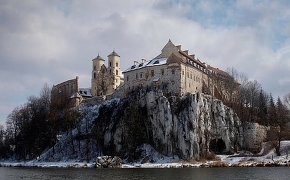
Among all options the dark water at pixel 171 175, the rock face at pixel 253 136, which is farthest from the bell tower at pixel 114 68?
the dark water at pixel 171 175

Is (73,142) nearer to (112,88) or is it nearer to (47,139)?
(47,139)

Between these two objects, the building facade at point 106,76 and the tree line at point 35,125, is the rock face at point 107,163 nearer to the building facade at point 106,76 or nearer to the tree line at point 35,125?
the tree line at point 35,125

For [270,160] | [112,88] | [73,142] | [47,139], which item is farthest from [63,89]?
[270,160]

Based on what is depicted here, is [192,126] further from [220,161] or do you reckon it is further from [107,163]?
[107,163]

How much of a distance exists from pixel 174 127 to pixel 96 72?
4370 cm

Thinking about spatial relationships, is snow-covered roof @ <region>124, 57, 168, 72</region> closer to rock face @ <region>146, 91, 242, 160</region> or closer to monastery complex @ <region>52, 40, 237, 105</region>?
monastery complex @ <region>52, 40, 237, 105</region>

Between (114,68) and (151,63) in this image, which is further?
(114,68)

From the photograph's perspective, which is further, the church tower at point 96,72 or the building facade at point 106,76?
the church tower at point 96,72

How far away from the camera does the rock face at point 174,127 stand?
6412 cm

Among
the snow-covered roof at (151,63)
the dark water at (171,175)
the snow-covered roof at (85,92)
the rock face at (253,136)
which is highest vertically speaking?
the snow-covered roof at (151,63)

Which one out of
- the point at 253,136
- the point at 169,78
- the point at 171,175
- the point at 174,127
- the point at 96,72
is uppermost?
the point at 96,72

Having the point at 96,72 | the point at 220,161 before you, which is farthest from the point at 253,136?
the point at 96,72

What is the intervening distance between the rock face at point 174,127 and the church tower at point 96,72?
25549 millimetres

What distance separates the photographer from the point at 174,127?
65.5 metres
